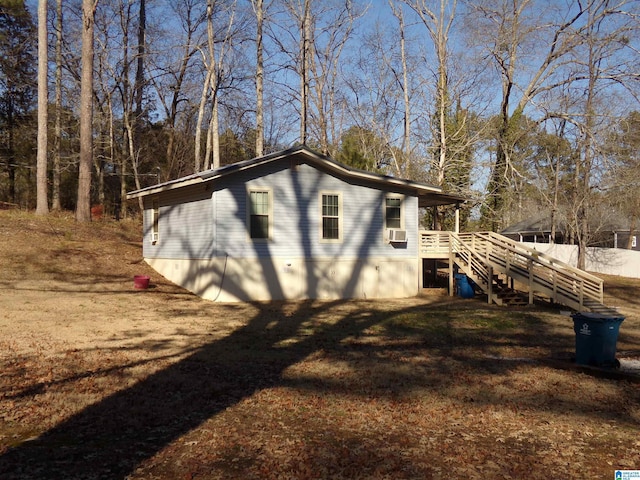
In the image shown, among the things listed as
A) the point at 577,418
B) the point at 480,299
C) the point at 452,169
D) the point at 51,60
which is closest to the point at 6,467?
the point at 577,418

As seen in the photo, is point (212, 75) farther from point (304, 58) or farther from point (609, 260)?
point (609, 260)

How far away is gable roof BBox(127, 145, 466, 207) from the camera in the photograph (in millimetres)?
15281

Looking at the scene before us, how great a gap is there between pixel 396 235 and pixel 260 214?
484 centimetres

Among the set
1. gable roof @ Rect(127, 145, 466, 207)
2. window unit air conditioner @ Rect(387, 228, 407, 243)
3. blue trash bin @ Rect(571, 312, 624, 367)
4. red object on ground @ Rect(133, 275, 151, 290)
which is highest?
gable roof @ Rect(127, 145, 466, 207)

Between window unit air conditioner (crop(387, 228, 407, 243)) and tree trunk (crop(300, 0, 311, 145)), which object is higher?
tree trunk (crop(300, 0, 311, 145))

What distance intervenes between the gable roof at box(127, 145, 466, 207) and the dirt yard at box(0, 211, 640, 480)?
3.98 meters

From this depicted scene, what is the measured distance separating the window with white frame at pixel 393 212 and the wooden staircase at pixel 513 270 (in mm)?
1379

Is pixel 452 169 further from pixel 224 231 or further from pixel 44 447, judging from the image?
pixel 44 447

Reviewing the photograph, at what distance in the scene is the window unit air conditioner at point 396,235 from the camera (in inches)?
712

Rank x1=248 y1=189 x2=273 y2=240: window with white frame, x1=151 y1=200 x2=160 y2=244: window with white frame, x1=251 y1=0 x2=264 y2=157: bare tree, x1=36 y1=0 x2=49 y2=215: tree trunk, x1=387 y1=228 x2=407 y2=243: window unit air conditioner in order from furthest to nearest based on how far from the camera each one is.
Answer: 1. x1=251 y1=0 x2=264 y2=157: bare tree
2. x1=36 y1=0 x2=49 y2=215: tree trunk
3. x1=151 y1=200 x2=160 y2=244: window with white frame
4. x1=387 y1=228 x2=407 y2=243: window unit air conditioner
5. x1=248 y1=189 x2=273 y2=240: window with white frame

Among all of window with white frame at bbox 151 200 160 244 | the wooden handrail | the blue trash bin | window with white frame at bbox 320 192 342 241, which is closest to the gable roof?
window with white frame at bbox 151 200 160 244

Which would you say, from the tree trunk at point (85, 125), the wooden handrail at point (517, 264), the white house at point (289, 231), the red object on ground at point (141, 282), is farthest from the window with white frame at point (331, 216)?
the tree trunk at point (85, 125)

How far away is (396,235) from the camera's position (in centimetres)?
1809

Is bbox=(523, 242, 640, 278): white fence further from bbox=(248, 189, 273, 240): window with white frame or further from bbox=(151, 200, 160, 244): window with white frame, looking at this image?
bbox=(151, 200, 160, 244): window with white frame
